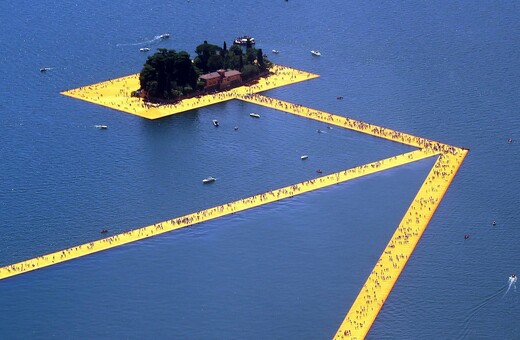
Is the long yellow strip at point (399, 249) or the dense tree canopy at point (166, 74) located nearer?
the long yellow strip at point (399, 249)

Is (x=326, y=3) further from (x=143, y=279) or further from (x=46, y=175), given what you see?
(x=143, y=279)

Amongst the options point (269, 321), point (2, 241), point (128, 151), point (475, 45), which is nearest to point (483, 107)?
point (475, 45)

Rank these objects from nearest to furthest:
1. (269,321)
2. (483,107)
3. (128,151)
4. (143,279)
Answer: (269,321)
(143,279)
(128,151)
(483,107)

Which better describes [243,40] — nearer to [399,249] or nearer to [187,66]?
[187,66]

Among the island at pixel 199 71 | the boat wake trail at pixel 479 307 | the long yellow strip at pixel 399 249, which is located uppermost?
the island at pixel 199 71

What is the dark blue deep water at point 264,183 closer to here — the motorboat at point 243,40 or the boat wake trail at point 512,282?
the boat wake trail at point 512,282

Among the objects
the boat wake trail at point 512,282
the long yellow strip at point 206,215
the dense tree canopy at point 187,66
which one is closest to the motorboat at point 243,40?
the dense tree canopy at point 187,66

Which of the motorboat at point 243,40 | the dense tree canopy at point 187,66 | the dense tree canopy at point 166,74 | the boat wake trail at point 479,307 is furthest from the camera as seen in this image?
the motorboat at point 243,40

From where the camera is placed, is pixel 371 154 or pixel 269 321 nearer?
pixel 269 321
